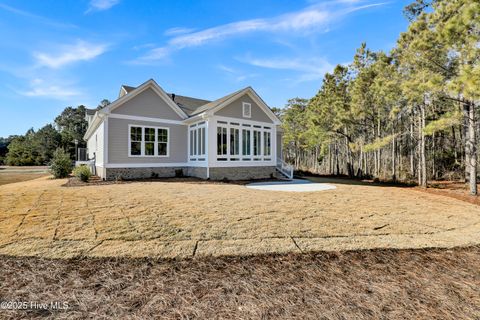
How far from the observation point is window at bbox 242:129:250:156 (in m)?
14.2

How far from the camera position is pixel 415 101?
1227 cm

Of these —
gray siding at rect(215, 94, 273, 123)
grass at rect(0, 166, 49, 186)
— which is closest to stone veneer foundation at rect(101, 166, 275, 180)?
gray siding at rect(215, 94, 273, 123)

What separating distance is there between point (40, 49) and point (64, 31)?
197cm

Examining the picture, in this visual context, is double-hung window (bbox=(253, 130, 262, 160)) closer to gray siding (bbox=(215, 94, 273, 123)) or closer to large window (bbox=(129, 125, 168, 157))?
gray siding (bbox=(215, 94, 273, 123))

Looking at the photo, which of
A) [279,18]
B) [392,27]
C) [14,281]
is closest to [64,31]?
[279,18]

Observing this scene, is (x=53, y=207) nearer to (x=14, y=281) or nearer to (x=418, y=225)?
(x=14, y=281)

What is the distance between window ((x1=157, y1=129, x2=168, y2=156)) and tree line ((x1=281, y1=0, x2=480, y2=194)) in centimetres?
1279

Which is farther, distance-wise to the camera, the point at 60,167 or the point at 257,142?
the point at 257,142

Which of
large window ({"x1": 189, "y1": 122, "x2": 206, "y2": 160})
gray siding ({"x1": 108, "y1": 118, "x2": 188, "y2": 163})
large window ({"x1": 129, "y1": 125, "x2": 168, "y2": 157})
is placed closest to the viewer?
gray siding ({"x1": 108, "y1": 118, "x2": 188, "y2": 163})

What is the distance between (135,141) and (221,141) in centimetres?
486

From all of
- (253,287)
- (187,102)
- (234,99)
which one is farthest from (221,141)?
(253,287)

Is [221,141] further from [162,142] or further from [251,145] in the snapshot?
[162,142]

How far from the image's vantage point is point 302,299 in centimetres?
229

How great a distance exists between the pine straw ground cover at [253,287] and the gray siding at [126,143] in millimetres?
9811
